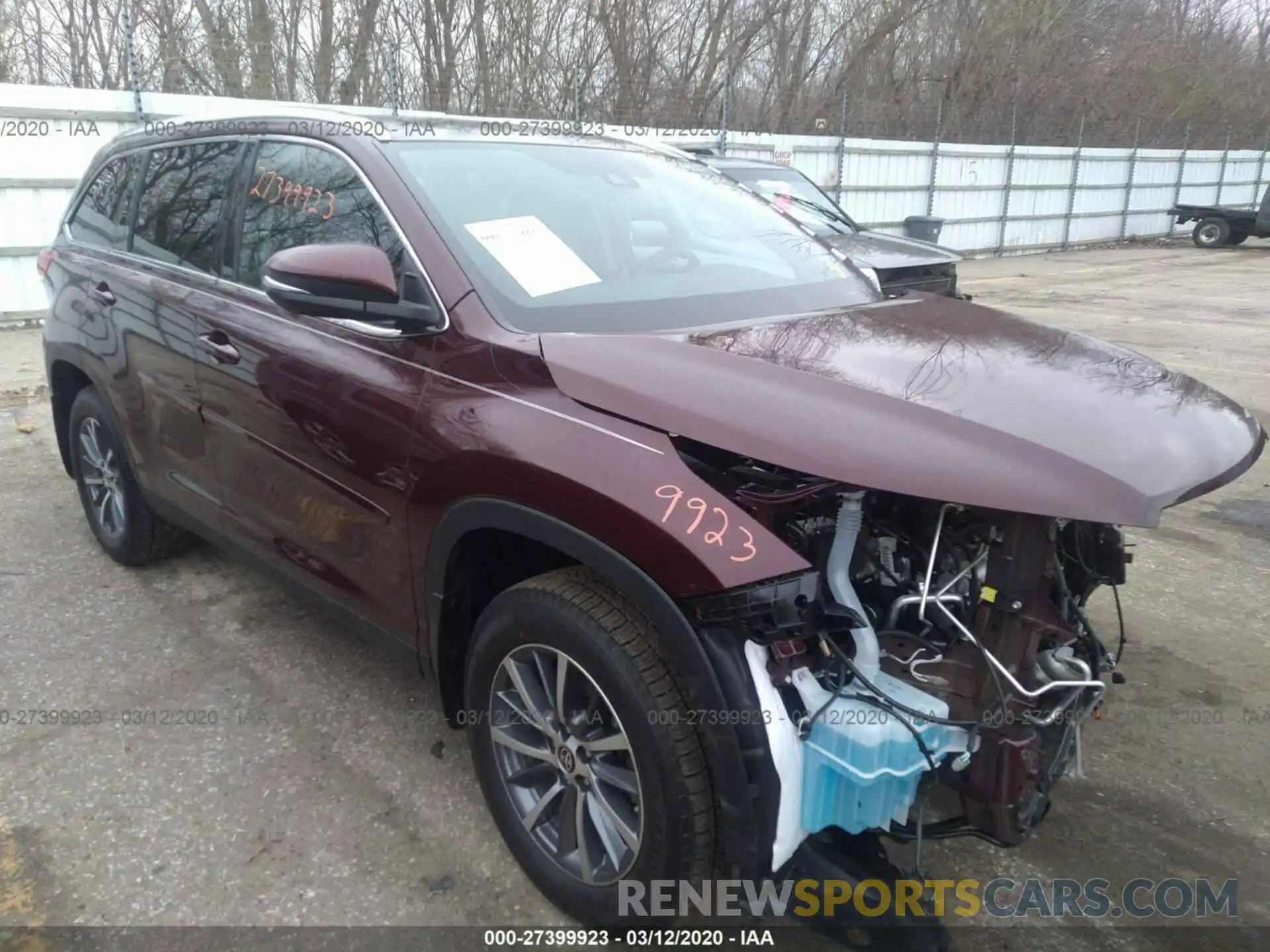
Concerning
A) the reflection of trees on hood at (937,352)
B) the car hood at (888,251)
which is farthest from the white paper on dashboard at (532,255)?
the car hood at (888,251)

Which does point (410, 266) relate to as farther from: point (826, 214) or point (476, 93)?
point (476, 93)

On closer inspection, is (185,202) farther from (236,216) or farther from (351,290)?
(351,290)

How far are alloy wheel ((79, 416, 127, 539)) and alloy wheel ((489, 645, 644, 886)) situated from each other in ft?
8.48

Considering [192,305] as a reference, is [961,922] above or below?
below

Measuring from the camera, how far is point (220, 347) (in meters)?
3.03

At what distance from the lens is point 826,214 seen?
8281 mm

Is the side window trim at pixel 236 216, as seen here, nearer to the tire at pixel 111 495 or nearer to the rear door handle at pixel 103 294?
the rear door handle at pixel 103 294

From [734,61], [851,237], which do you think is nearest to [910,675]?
[851,237]

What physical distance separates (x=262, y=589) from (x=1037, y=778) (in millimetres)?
3242

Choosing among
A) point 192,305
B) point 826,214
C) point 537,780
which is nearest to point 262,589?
point 192,305

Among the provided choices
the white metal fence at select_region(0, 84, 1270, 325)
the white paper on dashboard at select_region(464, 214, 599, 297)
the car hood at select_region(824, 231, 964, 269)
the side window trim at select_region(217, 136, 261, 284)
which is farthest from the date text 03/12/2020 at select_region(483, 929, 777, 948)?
the car hood at select_region(824, 231, 964, 269)

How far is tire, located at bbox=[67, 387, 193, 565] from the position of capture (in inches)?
158

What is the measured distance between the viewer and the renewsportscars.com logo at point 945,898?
2.06 meters

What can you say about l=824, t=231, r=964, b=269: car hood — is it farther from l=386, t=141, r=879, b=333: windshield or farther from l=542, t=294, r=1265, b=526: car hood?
l=542, t=294, r=1265, b=526: car hood
